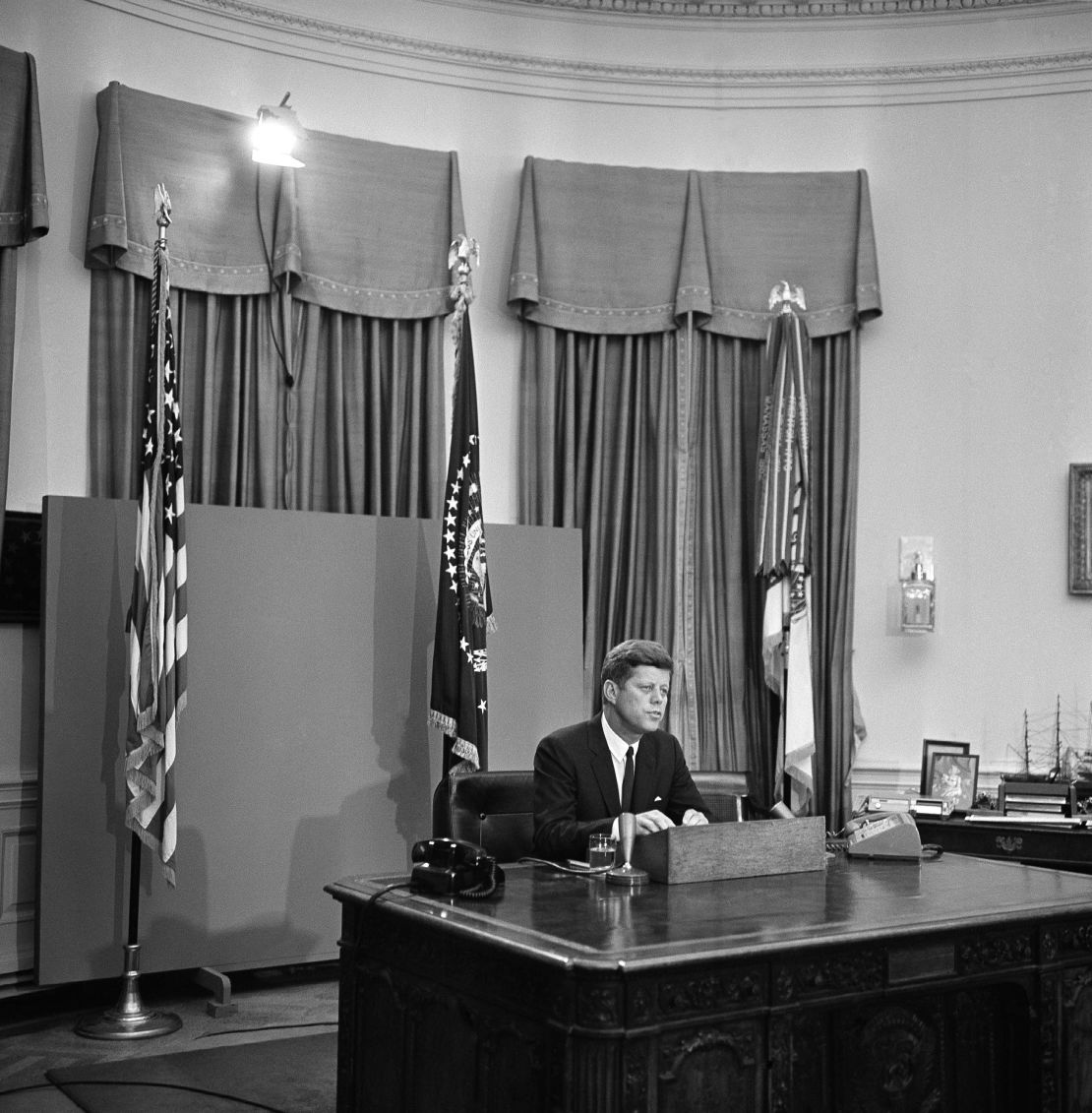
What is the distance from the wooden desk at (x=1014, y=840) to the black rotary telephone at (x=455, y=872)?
2.54 metres

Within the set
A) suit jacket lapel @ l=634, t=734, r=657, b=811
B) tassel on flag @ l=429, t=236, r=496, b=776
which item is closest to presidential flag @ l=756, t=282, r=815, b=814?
tassel on flag @ l=429, t=236, r=496, b=776

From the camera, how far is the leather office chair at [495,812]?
3.88 metres

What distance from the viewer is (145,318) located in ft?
18.0

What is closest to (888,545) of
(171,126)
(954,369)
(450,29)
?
(954,369)

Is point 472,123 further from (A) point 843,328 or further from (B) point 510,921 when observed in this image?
Answer: (B) point 510,921

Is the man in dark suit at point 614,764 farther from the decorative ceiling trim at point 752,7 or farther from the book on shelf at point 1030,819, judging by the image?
the decorative ceiling trim at point 752,7

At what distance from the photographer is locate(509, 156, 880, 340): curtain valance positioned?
20.5 ft

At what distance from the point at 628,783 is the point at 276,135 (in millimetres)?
3092

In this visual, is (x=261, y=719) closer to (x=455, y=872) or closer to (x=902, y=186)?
(x=455, y=872)

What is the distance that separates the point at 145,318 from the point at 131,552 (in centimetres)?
103

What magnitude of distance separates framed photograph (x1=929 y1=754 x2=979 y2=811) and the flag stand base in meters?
3.08

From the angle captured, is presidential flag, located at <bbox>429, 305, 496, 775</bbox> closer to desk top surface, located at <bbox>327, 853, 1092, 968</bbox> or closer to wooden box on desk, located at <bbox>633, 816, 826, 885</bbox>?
desk top surface, located at <bbox>327, 853, 1092, 968</bbox>

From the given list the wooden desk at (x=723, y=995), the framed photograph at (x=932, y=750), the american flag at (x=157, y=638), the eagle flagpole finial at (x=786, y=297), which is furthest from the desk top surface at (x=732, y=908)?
the eagle flagpole finial at (x=786, y=297)

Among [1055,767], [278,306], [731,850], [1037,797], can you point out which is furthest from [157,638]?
[1055,767]
